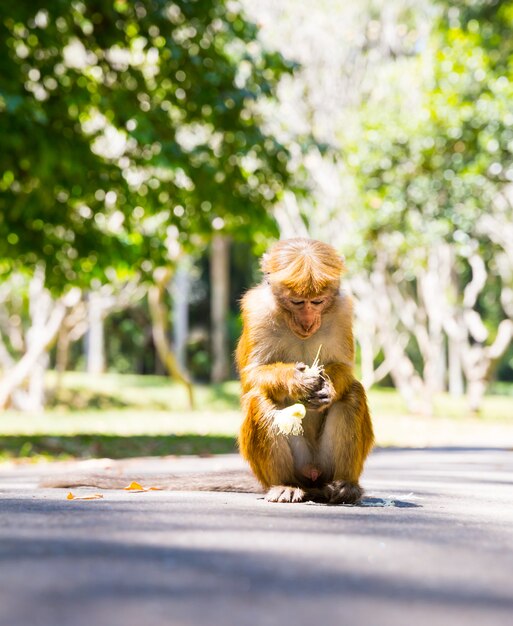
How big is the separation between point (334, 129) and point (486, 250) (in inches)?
195

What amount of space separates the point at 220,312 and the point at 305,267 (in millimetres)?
34777

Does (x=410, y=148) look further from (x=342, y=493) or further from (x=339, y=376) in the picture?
(x=342, y=493)

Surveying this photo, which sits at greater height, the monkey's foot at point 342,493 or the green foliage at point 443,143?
the green foliage at point 443,143

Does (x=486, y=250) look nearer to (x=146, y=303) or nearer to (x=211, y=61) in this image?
(x=211, y=61)

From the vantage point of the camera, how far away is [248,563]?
2.82 m

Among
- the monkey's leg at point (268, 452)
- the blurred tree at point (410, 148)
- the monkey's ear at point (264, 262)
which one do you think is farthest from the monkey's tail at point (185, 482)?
the blurred tree at point (410, 148)

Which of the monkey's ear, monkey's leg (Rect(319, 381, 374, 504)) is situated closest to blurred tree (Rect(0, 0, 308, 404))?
the monkey's ear

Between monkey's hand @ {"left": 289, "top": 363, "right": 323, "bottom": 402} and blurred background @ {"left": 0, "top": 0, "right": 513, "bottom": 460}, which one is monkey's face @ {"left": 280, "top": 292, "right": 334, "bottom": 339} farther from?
blurred background @ {"left": 0, "top": 0, "right": 513, "bottom": 460}

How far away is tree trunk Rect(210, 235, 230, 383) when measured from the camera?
3900cm

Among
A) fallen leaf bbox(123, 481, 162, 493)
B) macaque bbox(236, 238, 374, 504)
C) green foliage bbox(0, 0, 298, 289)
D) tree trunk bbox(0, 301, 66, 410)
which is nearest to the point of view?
macaque bbox(236, 238, 374, 504)

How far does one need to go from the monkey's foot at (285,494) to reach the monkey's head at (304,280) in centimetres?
74

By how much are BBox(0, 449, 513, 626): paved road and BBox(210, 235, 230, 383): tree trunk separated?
3439cm

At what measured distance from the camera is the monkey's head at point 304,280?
15.5ft

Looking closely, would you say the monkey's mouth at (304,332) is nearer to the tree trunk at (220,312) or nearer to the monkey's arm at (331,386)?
the monkey's arm at (331,386)
